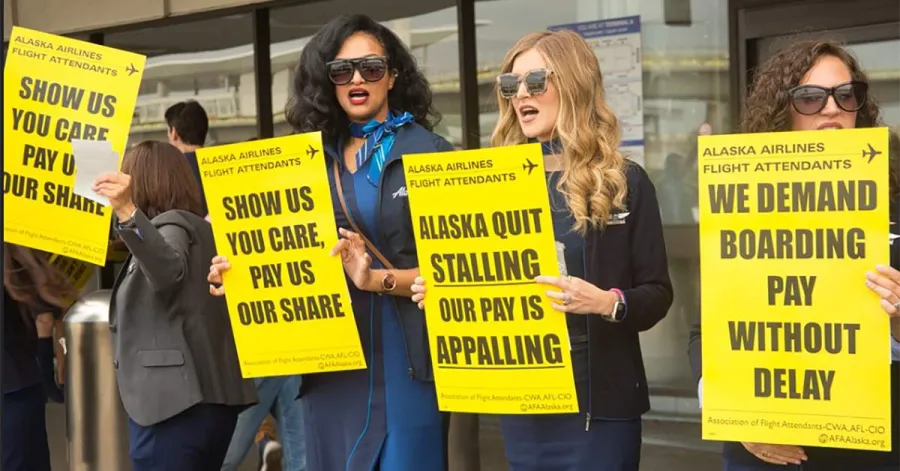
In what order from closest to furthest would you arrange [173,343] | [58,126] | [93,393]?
[58,126]
[173,343]
[93,393]

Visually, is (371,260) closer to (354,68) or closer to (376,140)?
(376,140)

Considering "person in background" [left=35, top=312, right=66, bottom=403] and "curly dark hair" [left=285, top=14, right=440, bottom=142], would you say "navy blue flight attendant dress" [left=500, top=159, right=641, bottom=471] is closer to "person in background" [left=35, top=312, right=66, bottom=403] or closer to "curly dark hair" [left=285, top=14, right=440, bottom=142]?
"curly dark hair" [left=285, top=14, right=440, bottom=142]

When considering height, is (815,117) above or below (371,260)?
above

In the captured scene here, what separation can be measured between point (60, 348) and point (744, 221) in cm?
390

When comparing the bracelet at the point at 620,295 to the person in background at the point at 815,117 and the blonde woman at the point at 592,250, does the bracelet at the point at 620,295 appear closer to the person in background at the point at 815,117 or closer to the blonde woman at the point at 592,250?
the blonde woman at the point at 592,250

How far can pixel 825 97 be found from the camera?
3254 millimetres

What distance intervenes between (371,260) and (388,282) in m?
0.12

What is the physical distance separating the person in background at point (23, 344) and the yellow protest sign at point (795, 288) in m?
3.23

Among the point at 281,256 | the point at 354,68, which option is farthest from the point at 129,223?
the point at 354,68

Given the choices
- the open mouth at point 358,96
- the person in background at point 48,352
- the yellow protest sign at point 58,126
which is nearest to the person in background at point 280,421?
the person in background at point 48,352

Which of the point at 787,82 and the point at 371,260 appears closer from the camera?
the point at 787,82

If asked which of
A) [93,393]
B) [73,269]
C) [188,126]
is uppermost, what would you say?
[188,126]

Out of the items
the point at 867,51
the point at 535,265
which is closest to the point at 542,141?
the point at 535,265

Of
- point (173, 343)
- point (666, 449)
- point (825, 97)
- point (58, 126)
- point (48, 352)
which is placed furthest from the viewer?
point (666, 449)
